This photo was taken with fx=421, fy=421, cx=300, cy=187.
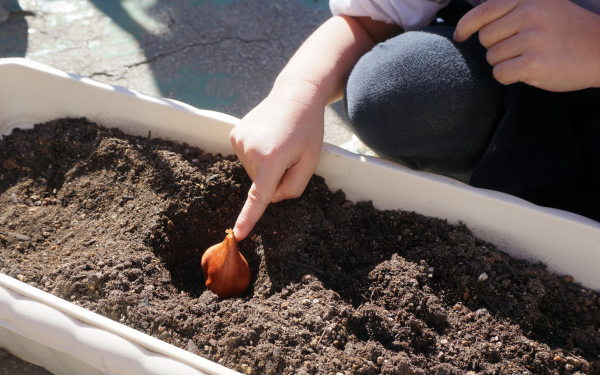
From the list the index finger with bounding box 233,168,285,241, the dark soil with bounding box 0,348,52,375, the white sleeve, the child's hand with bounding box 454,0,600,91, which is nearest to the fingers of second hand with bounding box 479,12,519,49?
the child's hand with bounding box 454,0,600,91

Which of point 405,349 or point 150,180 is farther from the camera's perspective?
point 150,180

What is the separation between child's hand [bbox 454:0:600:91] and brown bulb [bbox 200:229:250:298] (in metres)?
0.63

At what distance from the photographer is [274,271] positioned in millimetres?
875

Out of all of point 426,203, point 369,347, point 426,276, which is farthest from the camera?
point 426,203

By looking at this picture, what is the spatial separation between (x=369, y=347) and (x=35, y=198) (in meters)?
0.84

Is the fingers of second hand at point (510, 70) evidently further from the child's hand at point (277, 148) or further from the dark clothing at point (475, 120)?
the child's hand at point (277, 148)

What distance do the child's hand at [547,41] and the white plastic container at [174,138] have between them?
25 centimetres

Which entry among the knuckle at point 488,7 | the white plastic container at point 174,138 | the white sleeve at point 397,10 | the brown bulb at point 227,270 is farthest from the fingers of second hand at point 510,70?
the brown bulb at point 227,270

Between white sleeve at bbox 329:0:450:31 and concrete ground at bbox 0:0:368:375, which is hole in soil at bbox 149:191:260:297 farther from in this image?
concrete ground at bbox 0:0:368:375

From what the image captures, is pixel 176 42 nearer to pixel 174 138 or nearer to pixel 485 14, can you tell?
pixel 174 138

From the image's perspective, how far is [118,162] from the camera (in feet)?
3.33

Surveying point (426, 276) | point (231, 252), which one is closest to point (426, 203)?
point (426, 276)

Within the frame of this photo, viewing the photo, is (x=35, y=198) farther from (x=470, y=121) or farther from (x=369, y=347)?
(x=470, y=121)

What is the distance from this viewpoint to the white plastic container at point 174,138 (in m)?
0.67
